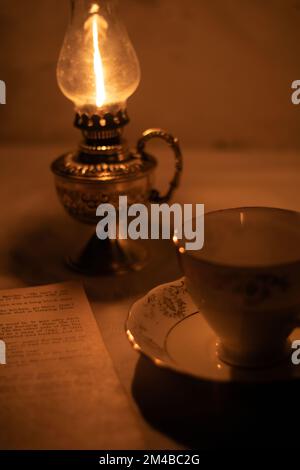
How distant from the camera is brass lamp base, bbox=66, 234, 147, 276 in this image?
742 millimetres

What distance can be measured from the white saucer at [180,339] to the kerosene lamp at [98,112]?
148 millimetres

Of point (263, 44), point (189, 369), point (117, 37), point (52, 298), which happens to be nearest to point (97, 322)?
point (52, 298)

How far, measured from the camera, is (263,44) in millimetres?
1073

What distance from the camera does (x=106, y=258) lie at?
750 millimetres

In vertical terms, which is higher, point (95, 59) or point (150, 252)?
point (95, 59)

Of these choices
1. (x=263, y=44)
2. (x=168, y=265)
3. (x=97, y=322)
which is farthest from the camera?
(x=263, y=44)

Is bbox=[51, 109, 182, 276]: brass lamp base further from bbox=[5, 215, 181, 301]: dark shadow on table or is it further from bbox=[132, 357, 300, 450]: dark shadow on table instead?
bbox=[132, 357, 300, 450]: dark shadow on table

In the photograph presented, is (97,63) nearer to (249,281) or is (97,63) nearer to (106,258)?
(106,258)

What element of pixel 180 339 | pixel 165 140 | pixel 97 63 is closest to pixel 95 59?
pixel 97 63

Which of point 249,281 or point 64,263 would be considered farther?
point 64,263

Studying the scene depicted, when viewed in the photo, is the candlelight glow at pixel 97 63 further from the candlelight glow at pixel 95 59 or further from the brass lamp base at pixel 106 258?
the brass lamp base at pixel 106 258

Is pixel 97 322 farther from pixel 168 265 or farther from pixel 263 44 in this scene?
pixel 263 44

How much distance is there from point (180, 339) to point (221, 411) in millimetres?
79
